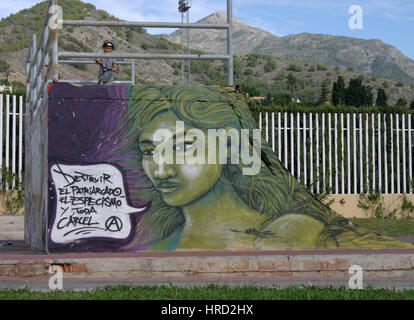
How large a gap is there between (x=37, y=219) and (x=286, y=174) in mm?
4325

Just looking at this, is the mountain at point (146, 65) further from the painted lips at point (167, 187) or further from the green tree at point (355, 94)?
the painted lips at point (167, 187)

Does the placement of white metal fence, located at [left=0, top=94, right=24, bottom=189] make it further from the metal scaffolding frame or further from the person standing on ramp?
the person standing on ramp

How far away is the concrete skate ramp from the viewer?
29.9ft

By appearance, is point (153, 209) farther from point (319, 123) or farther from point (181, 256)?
point (319, 123)

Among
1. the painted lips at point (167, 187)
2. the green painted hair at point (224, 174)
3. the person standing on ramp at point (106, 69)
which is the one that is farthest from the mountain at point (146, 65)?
the painted lips at point (167, 187)

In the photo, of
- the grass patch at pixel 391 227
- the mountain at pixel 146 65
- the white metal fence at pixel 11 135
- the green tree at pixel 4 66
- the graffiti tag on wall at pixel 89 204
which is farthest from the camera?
the green tree at pixel 4 66

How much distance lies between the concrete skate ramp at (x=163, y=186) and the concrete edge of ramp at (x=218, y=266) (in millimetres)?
1074

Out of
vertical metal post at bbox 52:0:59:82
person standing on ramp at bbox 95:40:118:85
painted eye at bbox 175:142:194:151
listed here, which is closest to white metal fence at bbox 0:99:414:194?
person standing on ramp at bbox 95:40:118:85

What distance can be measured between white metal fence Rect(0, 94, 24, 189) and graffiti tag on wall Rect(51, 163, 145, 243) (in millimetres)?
11004

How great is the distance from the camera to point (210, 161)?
962 cm

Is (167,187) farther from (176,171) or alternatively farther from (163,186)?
(176,171)

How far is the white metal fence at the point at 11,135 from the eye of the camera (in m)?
19.7

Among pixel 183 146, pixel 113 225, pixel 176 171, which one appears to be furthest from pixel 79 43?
pixel 113 225
